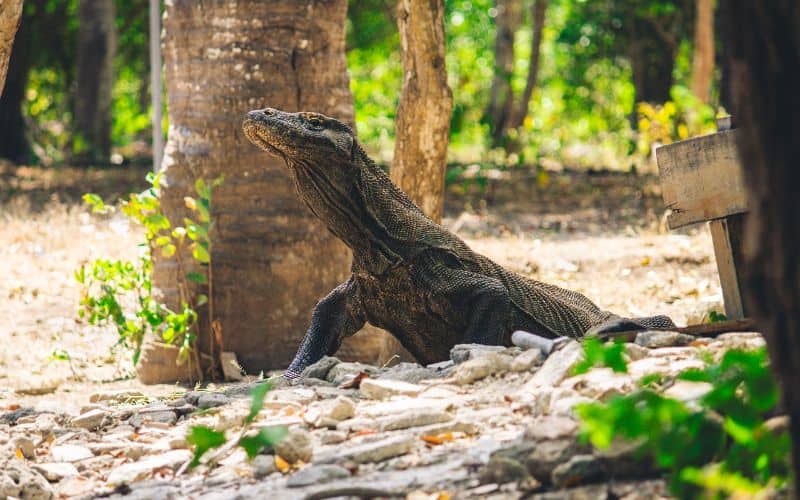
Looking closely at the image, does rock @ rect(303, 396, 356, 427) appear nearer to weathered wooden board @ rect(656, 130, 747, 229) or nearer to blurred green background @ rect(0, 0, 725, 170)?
weathered wooden board @ rect(656, 130, 747, 229)

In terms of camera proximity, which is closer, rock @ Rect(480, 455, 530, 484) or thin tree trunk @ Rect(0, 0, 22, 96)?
rock @ Rect(480, 455, 530, 484)

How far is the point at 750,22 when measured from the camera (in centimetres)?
236

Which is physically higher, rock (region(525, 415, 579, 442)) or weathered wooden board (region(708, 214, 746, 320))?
weathered wooden board (region(708, 214, 746, 320))

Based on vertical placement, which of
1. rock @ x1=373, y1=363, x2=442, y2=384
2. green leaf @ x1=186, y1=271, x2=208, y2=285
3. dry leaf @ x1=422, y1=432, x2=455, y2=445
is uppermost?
green leaf @ x1=186, y1=271, x2=208, y2=285

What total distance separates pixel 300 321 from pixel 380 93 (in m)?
20.0

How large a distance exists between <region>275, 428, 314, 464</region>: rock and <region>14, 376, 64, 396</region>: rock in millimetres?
3660

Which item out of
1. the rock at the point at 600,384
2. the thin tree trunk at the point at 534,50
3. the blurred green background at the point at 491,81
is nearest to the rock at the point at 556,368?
the rock at the point at 600,384

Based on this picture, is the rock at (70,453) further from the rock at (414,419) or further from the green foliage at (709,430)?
the green foliage at (709,430)

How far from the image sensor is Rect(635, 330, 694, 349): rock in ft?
14.2

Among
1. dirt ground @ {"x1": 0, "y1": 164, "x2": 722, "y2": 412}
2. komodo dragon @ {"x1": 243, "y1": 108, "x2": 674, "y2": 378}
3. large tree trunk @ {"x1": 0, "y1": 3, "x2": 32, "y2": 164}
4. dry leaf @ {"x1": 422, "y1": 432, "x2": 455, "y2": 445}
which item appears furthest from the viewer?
large tree trunk @ {"x1": 0, "y1": 3, "x2": 32, "y2": 164}

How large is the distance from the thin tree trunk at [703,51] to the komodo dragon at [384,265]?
39.3 ft

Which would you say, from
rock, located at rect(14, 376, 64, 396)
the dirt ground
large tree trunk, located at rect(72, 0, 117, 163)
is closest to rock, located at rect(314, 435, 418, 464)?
the dirt ground

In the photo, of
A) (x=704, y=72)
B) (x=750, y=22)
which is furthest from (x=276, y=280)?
(x=704, y=72)

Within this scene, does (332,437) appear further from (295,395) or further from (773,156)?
(773,156)
